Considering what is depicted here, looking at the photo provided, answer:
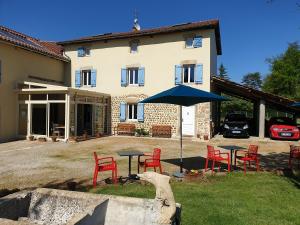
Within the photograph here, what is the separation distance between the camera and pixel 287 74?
156 ft

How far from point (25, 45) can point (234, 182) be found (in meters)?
15.2

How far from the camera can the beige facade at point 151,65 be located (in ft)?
58.9

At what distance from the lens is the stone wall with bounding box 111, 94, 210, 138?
17938mm

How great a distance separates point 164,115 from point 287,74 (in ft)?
121

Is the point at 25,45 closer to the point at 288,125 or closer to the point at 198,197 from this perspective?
the point at 198,197

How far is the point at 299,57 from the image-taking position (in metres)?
47.8

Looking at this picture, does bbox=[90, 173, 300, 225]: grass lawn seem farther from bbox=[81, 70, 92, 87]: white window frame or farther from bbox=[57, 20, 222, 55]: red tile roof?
bbox=[81, 70, 92, 87]: white window frame

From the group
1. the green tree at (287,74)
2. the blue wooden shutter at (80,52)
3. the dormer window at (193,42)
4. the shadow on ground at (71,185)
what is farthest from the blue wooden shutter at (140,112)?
the green tree at (287,74)

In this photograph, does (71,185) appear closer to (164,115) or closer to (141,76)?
(164,115)

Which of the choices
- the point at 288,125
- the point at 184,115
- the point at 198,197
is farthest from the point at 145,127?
the point at 198,197

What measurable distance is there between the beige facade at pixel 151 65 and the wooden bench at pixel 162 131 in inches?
13.0

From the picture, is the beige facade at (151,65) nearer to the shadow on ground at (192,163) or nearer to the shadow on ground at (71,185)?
the shadow on ground at (192,163)

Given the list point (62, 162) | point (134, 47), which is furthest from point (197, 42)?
point (62, 162)

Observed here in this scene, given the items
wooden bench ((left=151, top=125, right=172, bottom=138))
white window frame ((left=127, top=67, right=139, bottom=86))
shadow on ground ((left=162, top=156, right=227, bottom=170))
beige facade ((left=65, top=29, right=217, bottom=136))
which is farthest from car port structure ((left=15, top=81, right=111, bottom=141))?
shadow on ground ((left=162, top=156, right=227, bottom=170))
